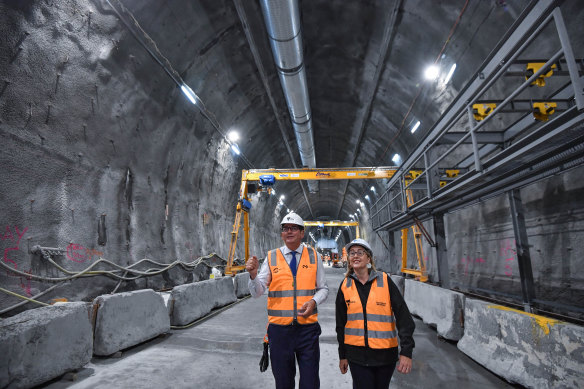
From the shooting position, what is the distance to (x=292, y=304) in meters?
2.81

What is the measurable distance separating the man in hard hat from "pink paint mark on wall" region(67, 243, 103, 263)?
190 inches

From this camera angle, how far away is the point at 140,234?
309 inches

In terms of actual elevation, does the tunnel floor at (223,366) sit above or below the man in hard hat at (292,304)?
below

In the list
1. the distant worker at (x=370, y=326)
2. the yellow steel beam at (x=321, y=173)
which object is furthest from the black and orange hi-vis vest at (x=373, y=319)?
the yellow steel beam at (x=321, y=173)

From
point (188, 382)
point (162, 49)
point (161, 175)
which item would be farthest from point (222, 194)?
point (188, 382)

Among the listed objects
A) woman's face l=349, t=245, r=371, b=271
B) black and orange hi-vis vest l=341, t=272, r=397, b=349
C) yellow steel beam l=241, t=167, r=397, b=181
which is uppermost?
yellow steel beam l=241, t=167, r=397, b=181

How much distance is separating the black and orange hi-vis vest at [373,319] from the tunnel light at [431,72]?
26.3ft

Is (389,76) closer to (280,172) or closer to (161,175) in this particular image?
(280,172)

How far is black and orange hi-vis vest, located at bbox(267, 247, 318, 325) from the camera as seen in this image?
279 cm

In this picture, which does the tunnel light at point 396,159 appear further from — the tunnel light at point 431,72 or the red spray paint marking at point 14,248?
the red spray paint marking at point 14,248

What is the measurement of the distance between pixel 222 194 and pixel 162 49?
23.6 ft

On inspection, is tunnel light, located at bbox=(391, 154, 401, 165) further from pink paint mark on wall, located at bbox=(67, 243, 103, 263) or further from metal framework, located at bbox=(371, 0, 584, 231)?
pink paint mark on wall, located at bbox=(67, 243, 103, 263)

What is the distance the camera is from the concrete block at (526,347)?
10.3ft

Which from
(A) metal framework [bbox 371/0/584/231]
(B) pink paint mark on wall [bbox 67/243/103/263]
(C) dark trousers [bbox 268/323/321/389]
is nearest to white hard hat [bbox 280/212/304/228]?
(C) dark trousers [bbox 268/323/321/389]
